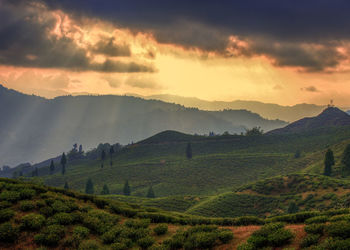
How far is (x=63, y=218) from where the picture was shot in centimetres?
2202

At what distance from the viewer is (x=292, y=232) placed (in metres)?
16.5

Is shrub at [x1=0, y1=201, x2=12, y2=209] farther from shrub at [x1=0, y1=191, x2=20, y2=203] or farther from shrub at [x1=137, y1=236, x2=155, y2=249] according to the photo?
shrub at [x1=137, y1=236, x2=155, y2=249]

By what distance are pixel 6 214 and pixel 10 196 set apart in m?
3.15

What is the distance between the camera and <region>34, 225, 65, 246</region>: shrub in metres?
19.1

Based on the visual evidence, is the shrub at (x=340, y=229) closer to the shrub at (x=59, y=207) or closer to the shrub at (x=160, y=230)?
the shrub at (x=160, y=230)

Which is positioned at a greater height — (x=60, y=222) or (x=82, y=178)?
(x=60, y=222)

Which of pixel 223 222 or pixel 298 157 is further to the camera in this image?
pixel 298 157

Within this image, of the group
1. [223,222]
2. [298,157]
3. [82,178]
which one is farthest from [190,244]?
[82,178]

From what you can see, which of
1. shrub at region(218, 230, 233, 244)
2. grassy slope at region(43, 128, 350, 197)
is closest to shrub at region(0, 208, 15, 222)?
shrub at region(218, 230, 233, 244)

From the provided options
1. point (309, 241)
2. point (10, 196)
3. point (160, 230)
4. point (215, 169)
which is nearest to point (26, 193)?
point (10, 196)

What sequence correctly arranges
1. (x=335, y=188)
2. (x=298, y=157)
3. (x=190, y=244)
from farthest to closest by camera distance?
(x=298, y=157) → (x=335, y=188) → (x=190, y=244)

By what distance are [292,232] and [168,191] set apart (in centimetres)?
13071

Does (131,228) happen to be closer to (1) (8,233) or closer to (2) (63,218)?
(2) (63,218)

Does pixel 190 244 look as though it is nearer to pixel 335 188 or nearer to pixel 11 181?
pixel 11 181
